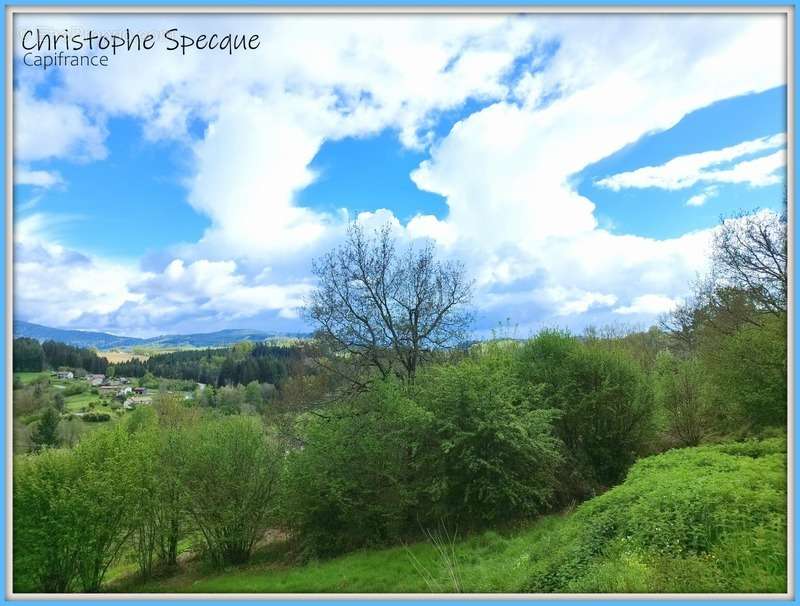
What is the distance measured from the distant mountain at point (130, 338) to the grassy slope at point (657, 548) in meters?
5.93

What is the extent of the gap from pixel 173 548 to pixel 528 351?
12641mm

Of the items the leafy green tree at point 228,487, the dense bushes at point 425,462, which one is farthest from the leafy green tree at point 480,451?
the leafy green tree at point 228,487

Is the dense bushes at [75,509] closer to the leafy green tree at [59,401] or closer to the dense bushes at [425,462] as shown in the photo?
the leafy green tree at [59,401]

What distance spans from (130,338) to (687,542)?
11072 mm

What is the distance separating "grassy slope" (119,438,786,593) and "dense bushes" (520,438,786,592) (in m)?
0.01

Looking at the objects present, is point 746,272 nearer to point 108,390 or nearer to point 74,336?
point 74,336

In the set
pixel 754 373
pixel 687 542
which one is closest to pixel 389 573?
pixel 687 542

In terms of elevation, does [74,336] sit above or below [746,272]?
below

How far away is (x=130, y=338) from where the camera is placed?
11062mm

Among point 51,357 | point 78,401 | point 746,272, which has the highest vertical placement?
point 746,272

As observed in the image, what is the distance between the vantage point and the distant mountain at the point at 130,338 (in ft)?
27.5

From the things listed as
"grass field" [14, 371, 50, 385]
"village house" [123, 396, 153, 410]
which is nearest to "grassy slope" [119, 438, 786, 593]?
"grass field" [14, 371, 50, 385]

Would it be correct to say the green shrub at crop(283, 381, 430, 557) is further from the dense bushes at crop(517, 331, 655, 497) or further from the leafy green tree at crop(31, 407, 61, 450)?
the leafy green tree at crop(31, 407, 61, 450)

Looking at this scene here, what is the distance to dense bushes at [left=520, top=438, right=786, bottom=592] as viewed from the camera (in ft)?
19.2
